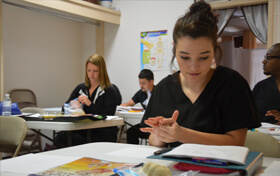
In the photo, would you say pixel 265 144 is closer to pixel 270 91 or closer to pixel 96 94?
pixel 270 91

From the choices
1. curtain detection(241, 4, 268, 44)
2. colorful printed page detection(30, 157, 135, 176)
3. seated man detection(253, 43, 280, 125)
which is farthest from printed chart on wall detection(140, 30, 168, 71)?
colorful printed page detection(30, 157, 135, 176)

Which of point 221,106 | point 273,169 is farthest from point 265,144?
point 273,169

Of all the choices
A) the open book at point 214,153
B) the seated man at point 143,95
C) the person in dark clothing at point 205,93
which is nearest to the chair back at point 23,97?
the seated man at point 143,95

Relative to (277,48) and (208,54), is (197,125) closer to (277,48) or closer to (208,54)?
(208,54)

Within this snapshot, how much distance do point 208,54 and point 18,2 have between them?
5.04 m

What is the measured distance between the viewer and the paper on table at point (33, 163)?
0.94 metres

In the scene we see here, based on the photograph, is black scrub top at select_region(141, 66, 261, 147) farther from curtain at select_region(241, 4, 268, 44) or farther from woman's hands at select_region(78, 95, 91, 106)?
curtain at select_region(241, 4, 268, 44)

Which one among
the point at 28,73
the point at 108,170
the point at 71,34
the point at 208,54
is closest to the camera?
the point at 108,170

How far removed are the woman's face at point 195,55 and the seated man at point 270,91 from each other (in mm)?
1959

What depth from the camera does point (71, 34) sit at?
7047mm

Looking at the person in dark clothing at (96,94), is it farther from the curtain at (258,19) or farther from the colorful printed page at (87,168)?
the curtain at (258,19)

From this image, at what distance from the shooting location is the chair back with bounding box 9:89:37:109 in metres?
5.55

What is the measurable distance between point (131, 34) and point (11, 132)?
464 centimetres

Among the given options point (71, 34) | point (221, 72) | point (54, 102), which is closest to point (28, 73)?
point (54, 102)
